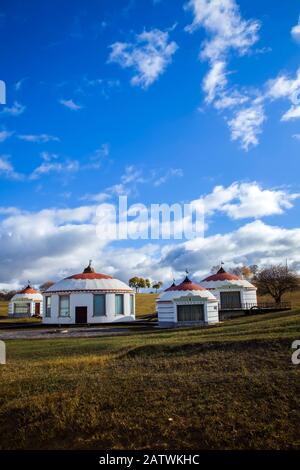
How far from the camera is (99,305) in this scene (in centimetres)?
4066

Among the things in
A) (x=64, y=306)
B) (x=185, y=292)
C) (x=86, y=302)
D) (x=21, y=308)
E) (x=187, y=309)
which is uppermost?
(x=185, y=292)

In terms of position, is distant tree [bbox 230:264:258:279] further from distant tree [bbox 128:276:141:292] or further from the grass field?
the grass field

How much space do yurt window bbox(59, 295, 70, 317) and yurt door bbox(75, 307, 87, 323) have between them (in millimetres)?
934

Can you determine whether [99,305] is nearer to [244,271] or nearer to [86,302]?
[86,302]

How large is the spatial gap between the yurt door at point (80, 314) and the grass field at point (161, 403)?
2725cm

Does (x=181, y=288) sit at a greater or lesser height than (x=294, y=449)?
greater

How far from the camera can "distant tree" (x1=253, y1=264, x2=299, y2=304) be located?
60.4 meters

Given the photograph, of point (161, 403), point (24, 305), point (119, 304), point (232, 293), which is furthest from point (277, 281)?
point (161, 403)

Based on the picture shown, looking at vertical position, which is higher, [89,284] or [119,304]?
[89,284]

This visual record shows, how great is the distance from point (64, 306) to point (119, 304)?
217 inches
